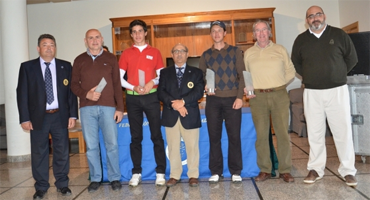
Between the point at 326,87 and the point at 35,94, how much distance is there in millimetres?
2735

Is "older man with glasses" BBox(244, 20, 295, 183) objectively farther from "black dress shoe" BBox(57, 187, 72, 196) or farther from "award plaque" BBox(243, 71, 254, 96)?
"black dress shoe" BBox(57, 187, 72, 196)

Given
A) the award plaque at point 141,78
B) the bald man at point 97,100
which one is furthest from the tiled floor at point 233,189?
the award plaque at point 141,78

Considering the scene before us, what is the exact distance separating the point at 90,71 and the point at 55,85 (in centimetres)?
36

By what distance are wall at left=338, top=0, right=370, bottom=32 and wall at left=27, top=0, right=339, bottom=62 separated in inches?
7.7

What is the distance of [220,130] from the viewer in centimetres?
328

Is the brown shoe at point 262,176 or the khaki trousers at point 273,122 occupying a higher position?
the khaki trousers at point 273,122

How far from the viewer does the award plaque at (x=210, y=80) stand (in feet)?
10.4

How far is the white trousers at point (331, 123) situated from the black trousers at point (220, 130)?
695 millimetres

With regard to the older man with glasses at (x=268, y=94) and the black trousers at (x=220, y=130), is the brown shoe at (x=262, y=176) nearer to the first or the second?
the older man with glasses at (x=268, y=94)

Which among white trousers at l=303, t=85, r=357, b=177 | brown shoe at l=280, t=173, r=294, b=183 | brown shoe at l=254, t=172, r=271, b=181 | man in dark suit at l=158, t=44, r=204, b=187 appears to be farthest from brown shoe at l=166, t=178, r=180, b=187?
white trousers at l=303, t=85, r=357, b=177

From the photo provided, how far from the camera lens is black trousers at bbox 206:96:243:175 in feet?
10.6

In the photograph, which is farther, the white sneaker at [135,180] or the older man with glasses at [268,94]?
the white sneaker at [135,180]

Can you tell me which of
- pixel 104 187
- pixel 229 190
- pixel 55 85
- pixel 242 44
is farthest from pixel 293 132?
pixel 55 85

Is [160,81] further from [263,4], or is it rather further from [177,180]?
[263,4]
